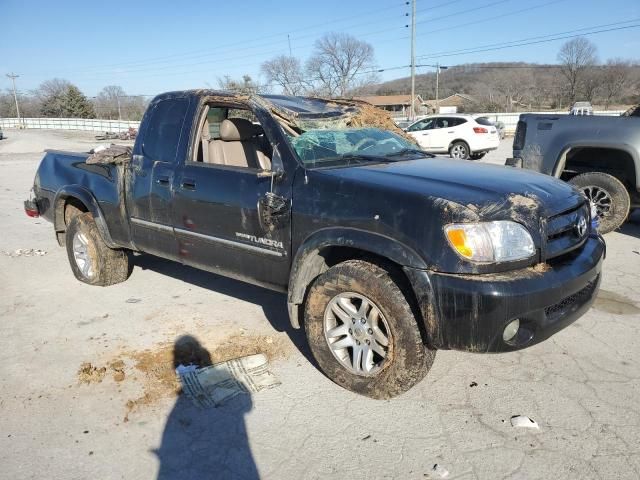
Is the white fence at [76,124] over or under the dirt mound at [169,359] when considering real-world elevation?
over

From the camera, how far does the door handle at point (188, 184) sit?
12.5 ft

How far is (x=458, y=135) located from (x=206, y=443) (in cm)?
1685

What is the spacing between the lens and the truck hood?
8.91ft

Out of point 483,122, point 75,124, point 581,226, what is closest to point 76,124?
point 75,124

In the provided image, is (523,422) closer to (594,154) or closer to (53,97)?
(594,154)

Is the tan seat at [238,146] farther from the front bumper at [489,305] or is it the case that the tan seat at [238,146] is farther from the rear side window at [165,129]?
the front bumper at [489,305]

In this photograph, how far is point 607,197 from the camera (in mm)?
6418

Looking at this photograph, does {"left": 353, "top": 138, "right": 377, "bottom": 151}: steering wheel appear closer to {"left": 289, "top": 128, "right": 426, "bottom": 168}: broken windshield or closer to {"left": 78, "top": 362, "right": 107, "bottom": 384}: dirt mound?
{"left": 289, "top": 128, "right": 426, "bottom": 168}: broken windshield

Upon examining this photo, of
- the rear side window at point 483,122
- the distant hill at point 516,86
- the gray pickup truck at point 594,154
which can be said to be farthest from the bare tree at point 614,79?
the gray pickup truck at point 594,154

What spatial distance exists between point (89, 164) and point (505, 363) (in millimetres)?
4054

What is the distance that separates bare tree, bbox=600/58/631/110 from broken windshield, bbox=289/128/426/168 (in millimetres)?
63461

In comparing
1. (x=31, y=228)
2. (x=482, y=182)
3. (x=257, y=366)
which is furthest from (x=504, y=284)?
(x=31, y=228)

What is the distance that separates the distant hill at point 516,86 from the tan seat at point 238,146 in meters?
50.5

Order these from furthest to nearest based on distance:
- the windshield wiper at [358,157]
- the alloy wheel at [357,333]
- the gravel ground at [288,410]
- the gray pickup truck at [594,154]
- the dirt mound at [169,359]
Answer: the gray pickup truck at [594,154]
the windshield wiper at [358,157]
the dirt mound at [169,359]
the alloy wheel at [357,333]
the gravel ground at [288,410]
